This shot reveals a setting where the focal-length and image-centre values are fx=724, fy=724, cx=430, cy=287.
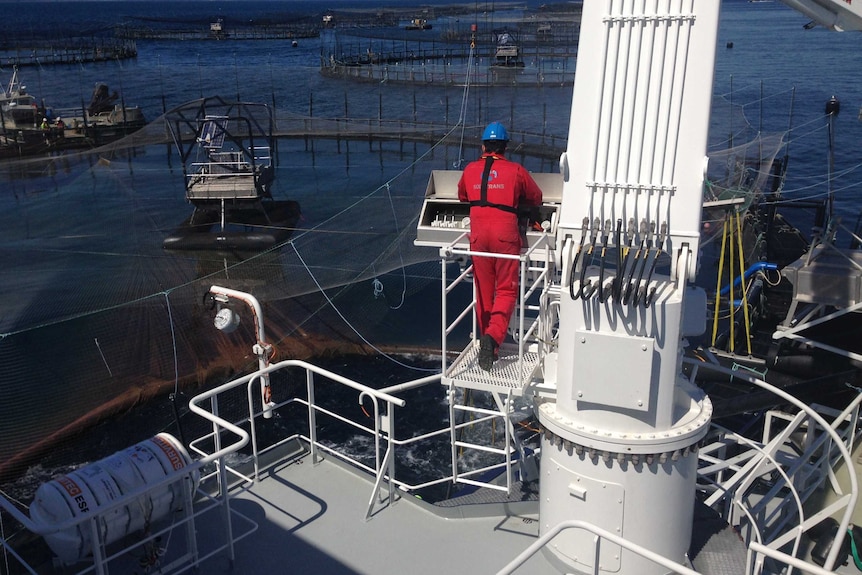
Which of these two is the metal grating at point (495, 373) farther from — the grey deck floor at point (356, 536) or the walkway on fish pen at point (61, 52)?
the walkway on fish pen at point (61, 52)

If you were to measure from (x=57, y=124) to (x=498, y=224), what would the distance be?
38515 mm

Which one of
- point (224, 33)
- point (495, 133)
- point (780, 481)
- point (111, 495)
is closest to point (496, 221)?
point (495, 133)

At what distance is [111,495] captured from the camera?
12.7 ft

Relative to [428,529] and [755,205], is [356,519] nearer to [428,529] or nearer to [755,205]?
[428,529]

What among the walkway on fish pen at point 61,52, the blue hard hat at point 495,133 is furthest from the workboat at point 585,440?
the walkway on fish pen at point 61,52

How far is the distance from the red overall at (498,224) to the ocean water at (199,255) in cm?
450

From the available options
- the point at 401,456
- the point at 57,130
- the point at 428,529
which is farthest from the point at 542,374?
the point at 57,130

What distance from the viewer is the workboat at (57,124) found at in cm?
3472

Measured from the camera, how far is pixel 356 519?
505 cm

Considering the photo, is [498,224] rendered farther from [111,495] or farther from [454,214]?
[111,495]

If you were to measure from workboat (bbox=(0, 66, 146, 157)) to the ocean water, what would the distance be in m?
5.18

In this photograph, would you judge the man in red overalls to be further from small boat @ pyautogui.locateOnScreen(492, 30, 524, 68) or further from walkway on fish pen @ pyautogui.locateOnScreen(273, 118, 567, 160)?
small boat @ pyautogui.locateOnScreen(492, 30, 524, 68)

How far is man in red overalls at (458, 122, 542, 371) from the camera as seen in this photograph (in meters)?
4.93

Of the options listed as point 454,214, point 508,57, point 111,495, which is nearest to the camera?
point 111,495
